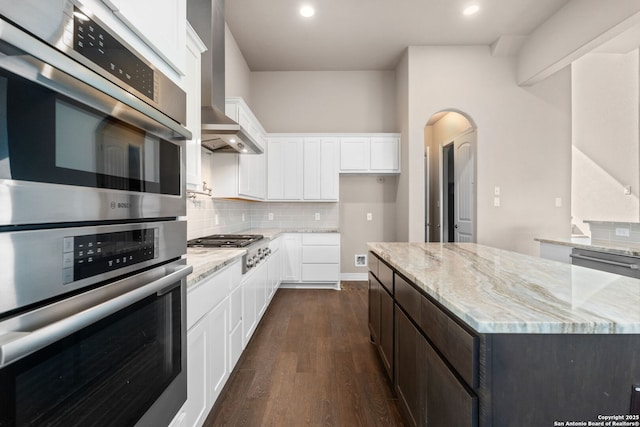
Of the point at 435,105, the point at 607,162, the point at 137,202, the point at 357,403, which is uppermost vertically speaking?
the point at 435,105

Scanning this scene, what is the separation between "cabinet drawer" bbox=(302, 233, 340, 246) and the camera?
436cm

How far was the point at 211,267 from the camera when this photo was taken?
4.93ft

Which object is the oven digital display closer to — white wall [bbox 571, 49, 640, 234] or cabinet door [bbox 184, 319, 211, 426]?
cabinet door [bbox 184, 319, 211, 426]

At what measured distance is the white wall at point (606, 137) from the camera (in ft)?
14.8

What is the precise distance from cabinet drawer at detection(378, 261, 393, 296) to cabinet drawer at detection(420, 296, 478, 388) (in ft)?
2.04

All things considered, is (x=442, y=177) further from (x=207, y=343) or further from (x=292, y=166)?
(x=207, y=343)

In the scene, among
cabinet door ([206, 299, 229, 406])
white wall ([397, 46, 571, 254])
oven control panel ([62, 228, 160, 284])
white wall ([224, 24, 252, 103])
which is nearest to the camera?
oven control panel ([62, 228, 160, 284])

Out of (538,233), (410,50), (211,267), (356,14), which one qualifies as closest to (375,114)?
(410,50)

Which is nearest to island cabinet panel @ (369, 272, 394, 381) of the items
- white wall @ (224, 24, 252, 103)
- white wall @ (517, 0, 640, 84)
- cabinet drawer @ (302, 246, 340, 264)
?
cabinet drawer @ (302, 246, 340, 264)

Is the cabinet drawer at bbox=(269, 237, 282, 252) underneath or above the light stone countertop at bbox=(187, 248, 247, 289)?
underneath

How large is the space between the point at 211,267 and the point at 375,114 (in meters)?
4.17

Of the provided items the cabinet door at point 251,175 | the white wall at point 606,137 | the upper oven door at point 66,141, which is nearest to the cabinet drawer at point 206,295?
the upper oven door at point 66,141

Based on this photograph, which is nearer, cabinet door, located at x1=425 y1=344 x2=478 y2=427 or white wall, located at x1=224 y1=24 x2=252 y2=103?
cabinet door, located at x1=425 y1=344 x2=478 y2=427

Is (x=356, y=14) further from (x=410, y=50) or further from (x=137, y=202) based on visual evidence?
(x=137, y=202)
